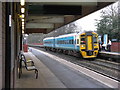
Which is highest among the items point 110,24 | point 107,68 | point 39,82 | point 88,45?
point 110,24

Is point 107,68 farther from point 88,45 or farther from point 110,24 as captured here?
point 110,24

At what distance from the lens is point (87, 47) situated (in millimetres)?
19641

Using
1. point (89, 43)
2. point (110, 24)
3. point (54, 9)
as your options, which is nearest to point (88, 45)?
point (89, 43)

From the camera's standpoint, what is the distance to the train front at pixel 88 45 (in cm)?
1952

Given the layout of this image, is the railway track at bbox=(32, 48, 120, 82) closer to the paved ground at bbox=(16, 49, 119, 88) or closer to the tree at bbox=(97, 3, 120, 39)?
the paved ground at bbox=(16, 49, 119, 88)

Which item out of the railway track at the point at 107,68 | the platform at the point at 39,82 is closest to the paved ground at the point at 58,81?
the platform at the point at 39,82

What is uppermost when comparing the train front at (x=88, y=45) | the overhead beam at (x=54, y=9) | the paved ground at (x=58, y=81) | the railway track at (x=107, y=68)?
the overhead beam at (x=54, y=9)

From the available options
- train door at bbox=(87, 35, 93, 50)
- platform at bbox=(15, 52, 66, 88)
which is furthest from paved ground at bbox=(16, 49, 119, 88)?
train door at bbox=(87, 35, 93, 50)

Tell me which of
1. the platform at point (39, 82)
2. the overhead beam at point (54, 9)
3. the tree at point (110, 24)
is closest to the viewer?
the platform at point (39, 82)

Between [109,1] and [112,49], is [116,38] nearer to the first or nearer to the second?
[112,49]

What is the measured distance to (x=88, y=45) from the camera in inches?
776

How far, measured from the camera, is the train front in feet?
64.0

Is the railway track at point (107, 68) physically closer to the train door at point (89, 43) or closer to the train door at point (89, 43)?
the train door at point (89, 43)

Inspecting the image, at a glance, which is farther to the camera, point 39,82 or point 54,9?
point 54,9
